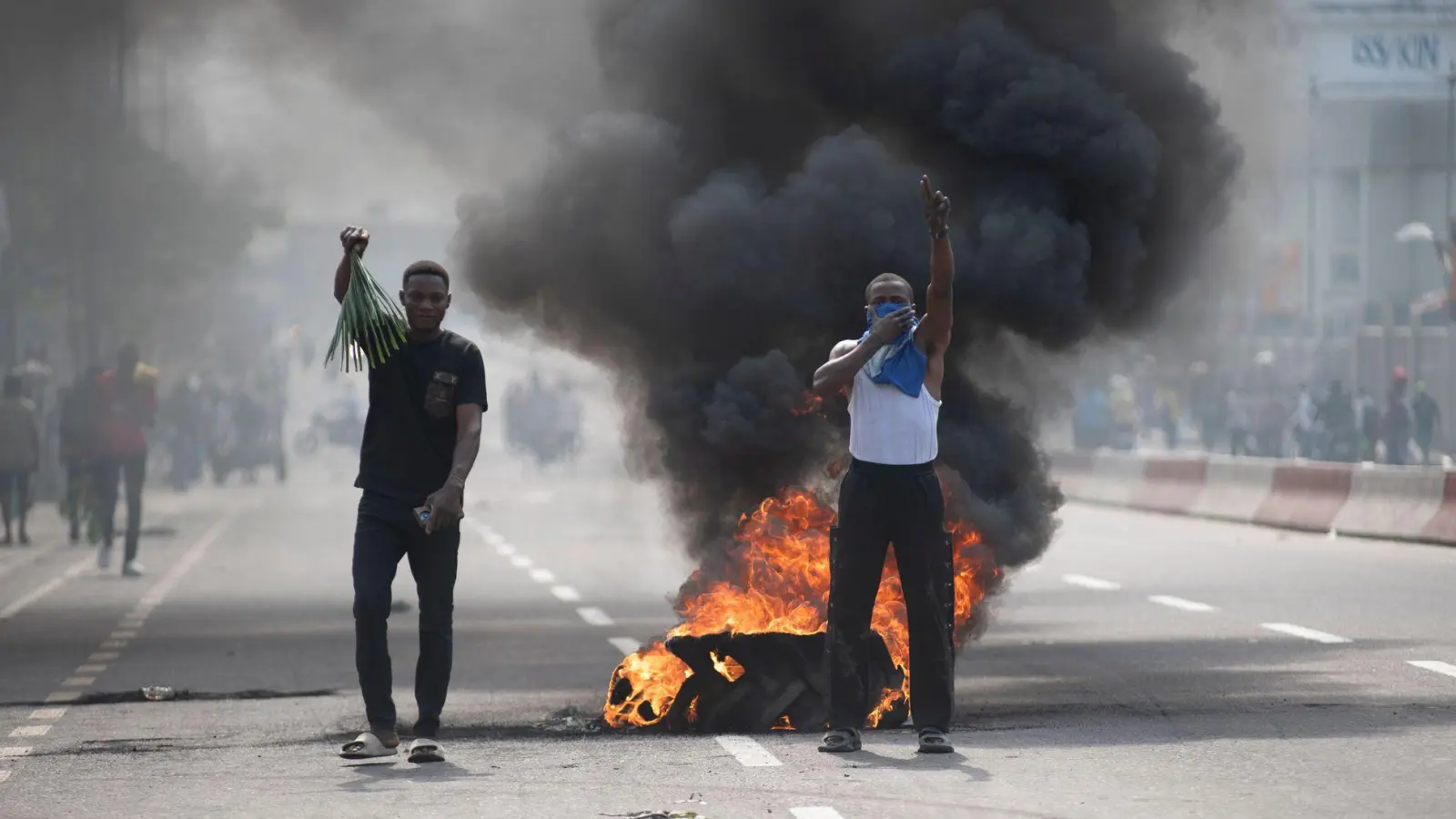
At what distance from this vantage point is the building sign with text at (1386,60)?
37.6 metres

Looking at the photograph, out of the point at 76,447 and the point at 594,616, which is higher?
the point at 76,447

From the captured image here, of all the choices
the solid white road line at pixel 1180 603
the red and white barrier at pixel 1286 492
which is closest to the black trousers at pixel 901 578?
the solid white road line at pixel 1180 603

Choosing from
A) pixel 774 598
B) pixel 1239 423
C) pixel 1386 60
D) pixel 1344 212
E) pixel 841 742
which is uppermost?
pixel 1386 60

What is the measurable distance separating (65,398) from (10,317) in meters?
9.71

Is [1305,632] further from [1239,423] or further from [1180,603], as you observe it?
[1239,423]

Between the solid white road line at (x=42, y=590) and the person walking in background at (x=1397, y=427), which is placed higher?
the person walking in background at (x=1397, y=427)

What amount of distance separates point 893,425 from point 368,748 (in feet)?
7.07

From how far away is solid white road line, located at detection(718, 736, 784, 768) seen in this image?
8.04 metres

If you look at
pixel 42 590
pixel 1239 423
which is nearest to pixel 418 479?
pixel 42 590

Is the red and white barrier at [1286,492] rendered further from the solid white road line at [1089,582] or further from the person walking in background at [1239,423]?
the person walking in background at [1239,423]

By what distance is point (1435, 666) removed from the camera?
1075cm

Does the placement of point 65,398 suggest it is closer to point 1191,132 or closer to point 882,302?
point 1191,132

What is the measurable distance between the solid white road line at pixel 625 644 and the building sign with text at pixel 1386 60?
77.5 ft

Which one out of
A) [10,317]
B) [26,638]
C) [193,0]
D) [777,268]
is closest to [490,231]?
[777,268]
